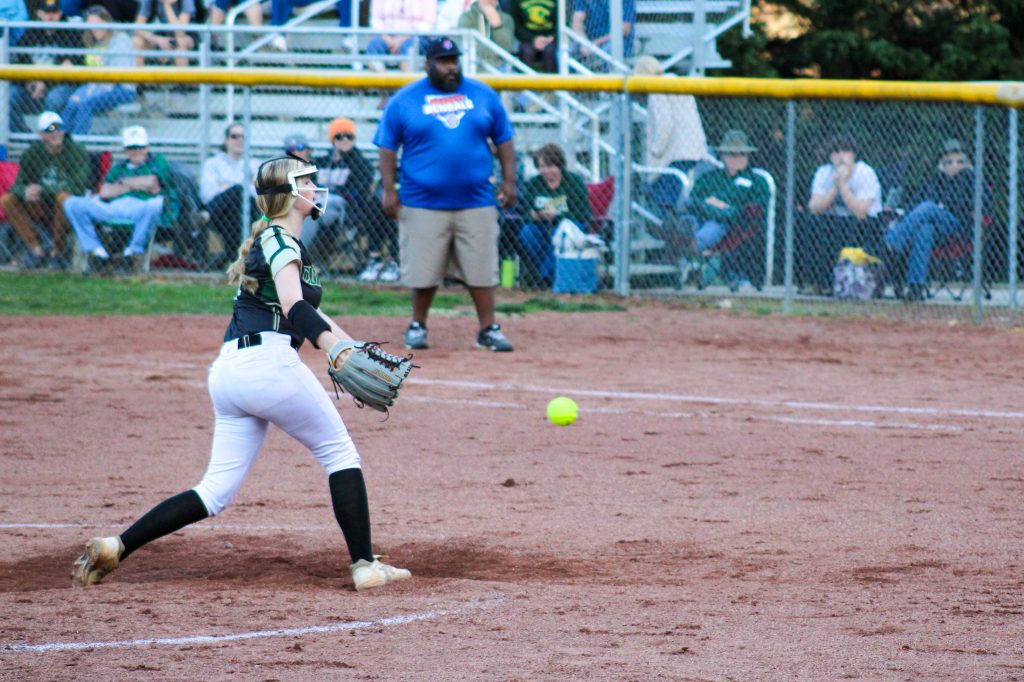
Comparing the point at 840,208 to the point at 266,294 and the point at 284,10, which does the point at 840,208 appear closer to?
the point at 284,10

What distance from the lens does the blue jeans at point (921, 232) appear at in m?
13.7

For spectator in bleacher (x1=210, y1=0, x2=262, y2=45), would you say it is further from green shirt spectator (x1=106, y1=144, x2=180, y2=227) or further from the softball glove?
the softball glove

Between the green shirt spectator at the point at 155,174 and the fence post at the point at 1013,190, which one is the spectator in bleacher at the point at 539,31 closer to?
the green shirt spectator at the point at 155,174

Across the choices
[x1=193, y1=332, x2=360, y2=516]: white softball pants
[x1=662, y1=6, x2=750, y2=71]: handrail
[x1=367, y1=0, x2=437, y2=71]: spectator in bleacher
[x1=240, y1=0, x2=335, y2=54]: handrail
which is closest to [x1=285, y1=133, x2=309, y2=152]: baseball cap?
[x1=367, y1=0, x2=437, y2=71]: spectator in bleacher

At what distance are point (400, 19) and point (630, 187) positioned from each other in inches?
153

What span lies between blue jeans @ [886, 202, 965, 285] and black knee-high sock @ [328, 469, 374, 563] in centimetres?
935

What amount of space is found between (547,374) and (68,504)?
176 inches

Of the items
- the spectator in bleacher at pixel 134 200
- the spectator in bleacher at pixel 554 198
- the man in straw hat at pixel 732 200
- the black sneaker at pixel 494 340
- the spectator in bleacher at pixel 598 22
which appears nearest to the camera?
the black sneaker at pixel 494 340

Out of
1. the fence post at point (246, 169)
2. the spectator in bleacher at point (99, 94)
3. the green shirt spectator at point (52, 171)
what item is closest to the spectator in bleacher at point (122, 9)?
the spectator in bleacher at point (99, 94)

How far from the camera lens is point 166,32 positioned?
1756cm

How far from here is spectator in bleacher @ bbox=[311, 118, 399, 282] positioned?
15359 millimetres

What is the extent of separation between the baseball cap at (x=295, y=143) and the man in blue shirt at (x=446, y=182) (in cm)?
351

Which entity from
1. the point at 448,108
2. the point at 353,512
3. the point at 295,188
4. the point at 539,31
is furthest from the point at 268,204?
the point at 539,31

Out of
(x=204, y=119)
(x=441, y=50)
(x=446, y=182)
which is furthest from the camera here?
(x=204, y=119)
